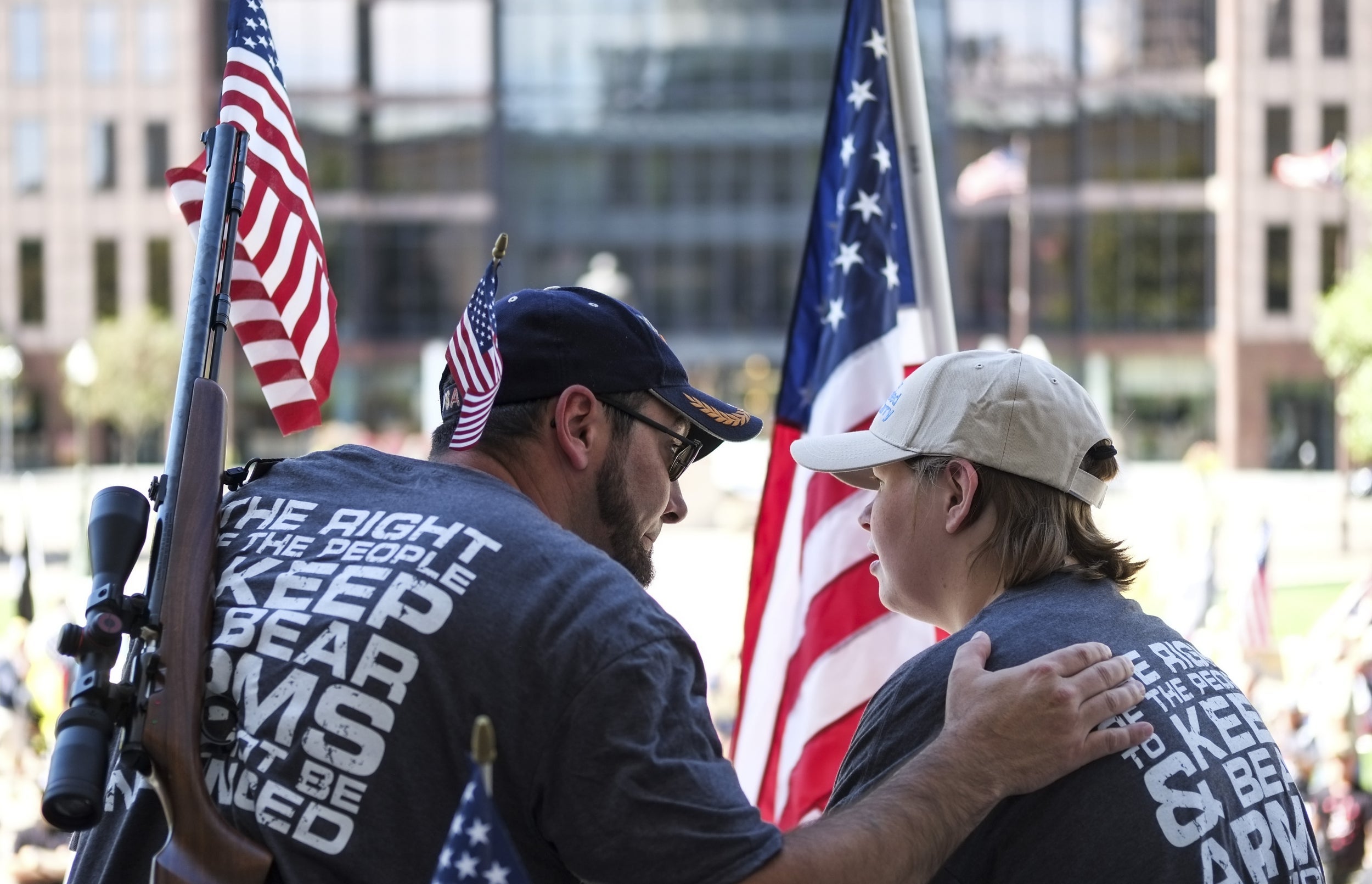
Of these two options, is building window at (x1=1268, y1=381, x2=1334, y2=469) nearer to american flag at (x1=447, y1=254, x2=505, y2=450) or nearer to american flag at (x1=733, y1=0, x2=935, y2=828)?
american flag at (x1=733, y1=0, x2=935, y2=828)

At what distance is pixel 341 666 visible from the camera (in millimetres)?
1840

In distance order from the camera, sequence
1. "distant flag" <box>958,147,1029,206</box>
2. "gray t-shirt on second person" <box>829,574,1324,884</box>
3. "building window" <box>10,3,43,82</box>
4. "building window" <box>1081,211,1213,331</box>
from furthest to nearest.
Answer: "building window" <box>10,3,43,82</box>, "building window" <box>1081,211,1213,331</box>, "distant flag" <box>958,147,1029,206</box>, "gray t-shirt on second person" <box>829,574,1324,884</box>

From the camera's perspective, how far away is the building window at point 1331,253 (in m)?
48.1

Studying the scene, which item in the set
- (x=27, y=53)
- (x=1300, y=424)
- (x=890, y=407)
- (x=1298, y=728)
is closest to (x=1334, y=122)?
(x=1300, y=424)

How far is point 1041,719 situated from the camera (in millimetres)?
1960

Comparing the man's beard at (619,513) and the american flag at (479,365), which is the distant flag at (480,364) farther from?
the man's beard at (619,513)

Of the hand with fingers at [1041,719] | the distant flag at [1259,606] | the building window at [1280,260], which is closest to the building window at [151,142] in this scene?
the building window at [1280,260]

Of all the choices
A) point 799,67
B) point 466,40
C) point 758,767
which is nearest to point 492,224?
point 466,40

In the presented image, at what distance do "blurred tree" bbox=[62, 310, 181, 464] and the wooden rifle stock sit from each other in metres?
48.0

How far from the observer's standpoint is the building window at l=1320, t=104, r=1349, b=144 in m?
48.3

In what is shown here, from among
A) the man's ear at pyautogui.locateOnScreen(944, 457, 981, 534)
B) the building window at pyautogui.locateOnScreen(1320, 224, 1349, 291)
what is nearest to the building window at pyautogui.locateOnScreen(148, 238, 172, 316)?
the building window at pyautogui.locateOnScreen(1320, 224, 1349, 291)

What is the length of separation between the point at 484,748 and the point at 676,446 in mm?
900

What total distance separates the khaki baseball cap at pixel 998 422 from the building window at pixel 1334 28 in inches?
2029

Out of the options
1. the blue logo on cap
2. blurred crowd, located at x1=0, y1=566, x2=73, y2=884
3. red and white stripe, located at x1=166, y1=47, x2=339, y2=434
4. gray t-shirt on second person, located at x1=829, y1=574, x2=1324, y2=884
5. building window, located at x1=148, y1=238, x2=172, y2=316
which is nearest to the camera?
gray t-shirt on second person, located at x1=829, y1=574, x2=1324, y2=884
